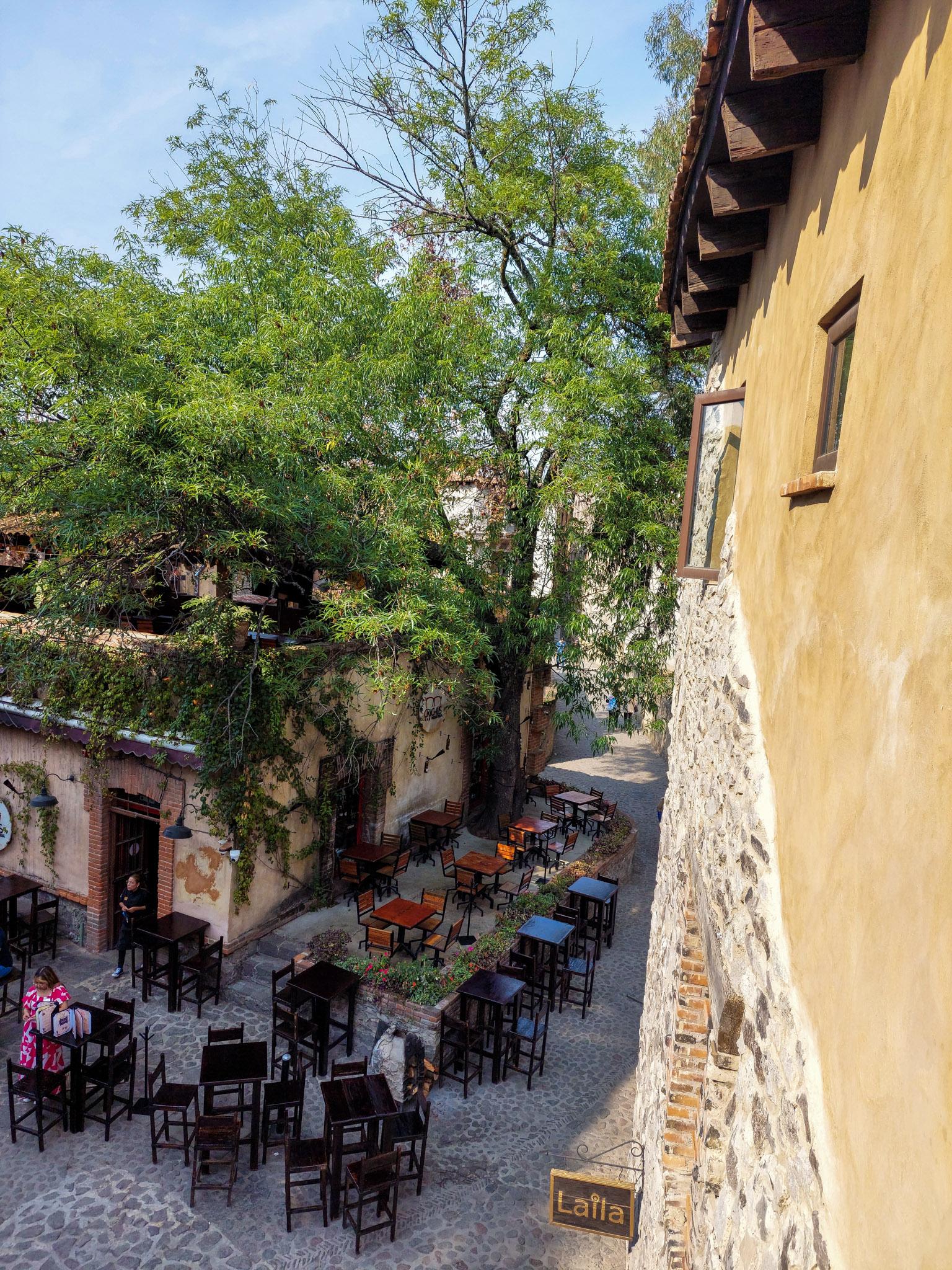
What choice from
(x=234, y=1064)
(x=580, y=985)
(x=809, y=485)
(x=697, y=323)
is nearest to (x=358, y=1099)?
(x=234, y=1064)

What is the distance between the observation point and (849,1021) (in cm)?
163

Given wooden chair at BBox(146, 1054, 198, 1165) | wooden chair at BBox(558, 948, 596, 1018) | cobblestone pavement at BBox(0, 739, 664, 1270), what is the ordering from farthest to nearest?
wooden chair at BBox(558, 948, 596, 1018)
wooden chair at BBox(146, 1054, 198, 1165)
cobblestone pavement at BBox(0, 739, 664, 1270)

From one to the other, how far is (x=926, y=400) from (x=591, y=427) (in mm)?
9847

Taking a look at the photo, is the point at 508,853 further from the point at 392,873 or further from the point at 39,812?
the point at 39,812

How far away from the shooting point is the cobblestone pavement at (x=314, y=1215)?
20.5 feet

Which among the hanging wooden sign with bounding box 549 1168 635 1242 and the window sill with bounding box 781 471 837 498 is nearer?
the window sill with bounding box 781 471 837 498

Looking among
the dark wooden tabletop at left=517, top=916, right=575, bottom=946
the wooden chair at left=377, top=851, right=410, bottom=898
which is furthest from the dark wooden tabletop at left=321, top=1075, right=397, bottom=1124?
the wooden chair at left=377, top=851, right=410, bottom=898

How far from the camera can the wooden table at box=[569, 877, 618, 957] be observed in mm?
11453

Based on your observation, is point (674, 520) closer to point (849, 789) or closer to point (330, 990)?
point (330, 990)

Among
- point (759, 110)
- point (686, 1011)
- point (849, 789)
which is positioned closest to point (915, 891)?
point (849, 789)

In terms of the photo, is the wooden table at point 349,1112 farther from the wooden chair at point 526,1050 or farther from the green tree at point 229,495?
the green tree at point 229,495

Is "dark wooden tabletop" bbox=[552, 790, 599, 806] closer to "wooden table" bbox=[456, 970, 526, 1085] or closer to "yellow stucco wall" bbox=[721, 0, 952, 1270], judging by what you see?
"wooden table" bbox=[456, 970, 526, 1085]

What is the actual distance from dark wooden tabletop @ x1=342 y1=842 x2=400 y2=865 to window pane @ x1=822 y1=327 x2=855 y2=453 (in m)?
10.0

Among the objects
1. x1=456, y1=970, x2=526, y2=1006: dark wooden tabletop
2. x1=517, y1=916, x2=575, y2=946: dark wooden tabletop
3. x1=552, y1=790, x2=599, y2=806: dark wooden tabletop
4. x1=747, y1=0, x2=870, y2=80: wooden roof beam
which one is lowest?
x1=456, y1=970, x2=526, y2=1006: dark wooden tabletop
